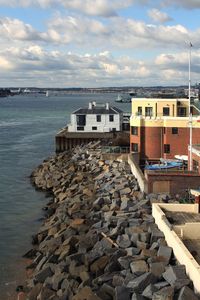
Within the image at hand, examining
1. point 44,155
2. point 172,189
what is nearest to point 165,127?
point 172,189

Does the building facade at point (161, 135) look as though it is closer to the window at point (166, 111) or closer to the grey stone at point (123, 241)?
the window at point (166, 111)

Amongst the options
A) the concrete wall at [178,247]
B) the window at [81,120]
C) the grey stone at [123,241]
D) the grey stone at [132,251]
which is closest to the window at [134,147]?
the concrete wall at [178,247]

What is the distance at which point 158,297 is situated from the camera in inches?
628

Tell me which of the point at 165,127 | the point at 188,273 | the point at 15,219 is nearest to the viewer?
the point at 188,273

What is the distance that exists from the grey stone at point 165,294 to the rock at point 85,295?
2.06 metres

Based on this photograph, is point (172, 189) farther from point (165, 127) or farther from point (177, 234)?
point (165, 127)

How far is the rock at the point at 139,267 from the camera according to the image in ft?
61.0

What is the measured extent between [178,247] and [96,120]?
49.8 meters

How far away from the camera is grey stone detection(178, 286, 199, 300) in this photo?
1550 cm

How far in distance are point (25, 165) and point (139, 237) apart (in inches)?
1456

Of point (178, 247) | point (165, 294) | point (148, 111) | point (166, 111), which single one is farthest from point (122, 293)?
point (148, 111)

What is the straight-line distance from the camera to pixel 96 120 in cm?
6769

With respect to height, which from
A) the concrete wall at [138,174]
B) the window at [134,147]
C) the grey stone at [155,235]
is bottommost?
the grey stone at [155,235]

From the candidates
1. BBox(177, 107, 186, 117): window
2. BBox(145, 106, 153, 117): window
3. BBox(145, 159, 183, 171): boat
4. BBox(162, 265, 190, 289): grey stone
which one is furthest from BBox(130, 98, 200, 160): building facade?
BBox(162, 265, 190, 289): grey stone
